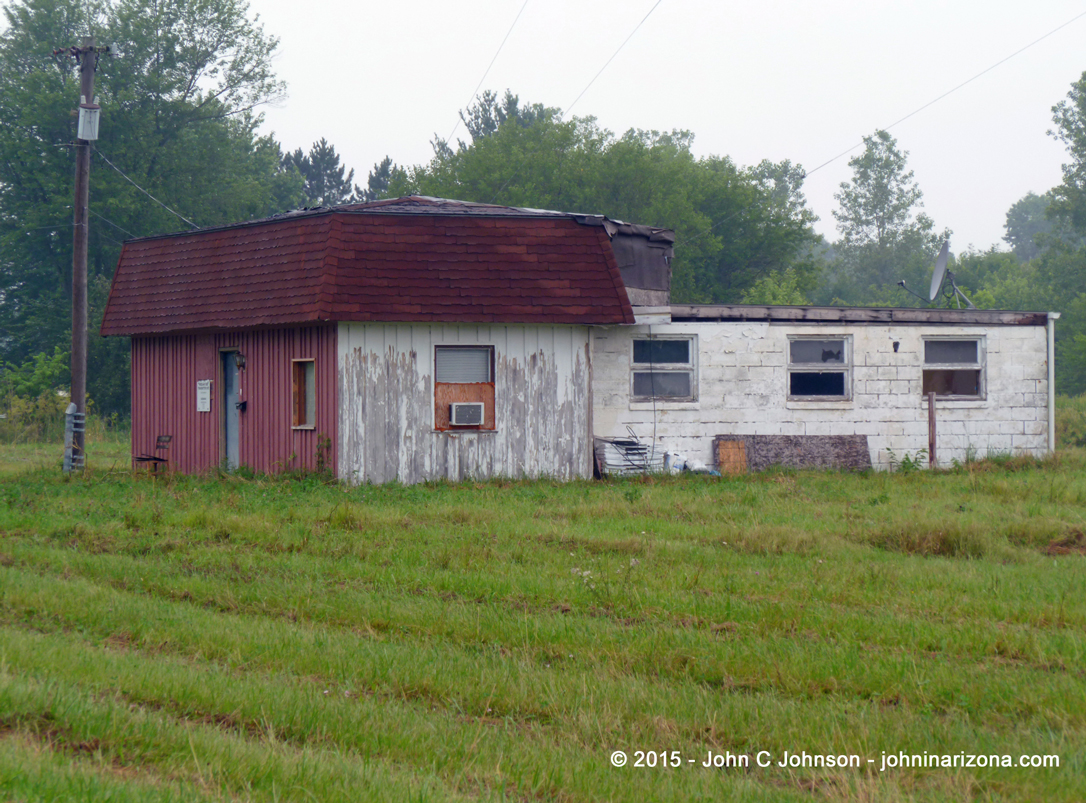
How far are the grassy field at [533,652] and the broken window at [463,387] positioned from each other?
4.51 metres

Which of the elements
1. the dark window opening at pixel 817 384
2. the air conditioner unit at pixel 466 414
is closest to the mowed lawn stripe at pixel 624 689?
the air conditioner unit at pixel 466 414

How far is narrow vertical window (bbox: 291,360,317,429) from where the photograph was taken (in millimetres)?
17219

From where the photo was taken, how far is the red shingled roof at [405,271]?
53.7 feet

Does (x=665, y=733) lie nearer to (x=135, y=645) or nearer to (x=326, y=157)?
(x=135, y=645)

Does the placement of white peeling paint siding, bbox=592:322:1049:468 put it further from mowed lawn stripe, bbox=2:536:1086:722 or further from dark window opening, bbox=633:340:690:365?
mowed lawn stripe, bbox=2:536:1086:722

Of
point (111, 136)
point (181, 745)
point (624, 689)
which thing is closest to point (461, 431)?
point (624, 689)

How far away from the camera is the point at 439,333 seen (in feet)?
55.6

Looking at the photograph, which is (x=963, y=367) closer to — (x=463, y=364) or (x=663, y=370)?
(x=663, y=370)

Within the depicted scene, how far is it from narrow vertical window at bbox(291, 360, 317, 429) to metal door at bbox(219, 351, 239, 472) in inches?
70.1

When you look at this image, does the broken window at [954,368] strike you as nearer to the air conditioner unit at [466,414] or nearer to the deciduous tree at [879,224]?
the air conditioner unit at [466,414]

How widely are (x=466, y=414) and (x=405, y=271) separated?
2.63m

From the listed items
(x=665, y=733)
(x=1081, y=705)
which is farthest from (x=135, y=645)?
(x=1081, y=705)

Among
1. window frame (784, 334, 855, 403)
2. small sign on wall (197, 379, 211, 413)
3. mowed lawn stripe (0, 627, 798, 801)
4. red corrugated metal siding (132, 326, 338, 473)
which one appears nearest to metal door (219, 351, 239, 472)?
red corrugated metal siding (132, 326, 338, 473)

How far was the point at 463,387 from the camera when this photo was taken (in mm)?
17109
